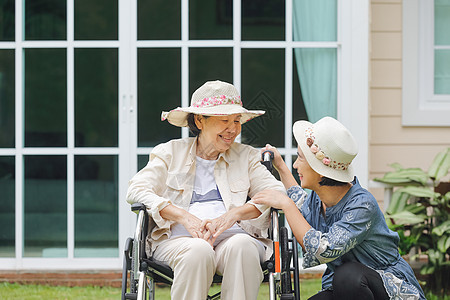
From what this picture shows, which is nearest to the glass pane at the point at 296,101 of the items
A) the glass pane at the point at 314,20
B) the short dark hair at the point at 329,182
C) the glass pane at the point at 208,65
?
the glass pane at the point at 314,20

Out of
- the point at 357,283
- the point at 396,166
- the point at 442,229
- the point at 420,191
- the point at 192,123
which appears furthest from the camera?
the point at 396,166

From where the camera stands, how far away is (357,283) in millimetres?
2637

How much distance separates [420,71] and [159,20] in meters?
1.79

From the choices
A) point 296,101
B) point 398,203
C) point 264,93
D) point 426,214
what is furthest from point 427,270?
point 264,93

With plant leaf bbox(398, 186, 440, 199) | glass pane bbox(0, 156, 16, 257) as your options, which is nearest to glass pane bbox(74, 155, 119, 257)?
glass pane bbox(0, 156, 16, 257)

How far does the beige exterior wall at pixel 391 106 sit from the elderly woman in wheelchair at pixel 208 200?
→ 158 centimetres

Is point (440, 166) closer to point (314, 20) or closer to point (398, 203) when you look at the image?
point (398, 203)

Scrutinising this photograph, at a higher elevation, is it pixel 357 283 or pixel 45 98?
pixel 45 98

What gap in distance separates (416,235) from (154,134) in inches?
69.1

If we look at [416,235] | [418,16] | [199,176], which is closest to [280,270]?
[199,176]

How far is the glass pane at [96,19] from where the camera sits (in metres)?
4.61

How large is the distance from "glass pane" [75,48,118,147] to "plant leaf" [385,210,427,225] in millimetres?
1818

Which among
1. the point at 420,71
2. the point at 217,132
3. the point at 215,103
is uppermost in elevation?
the point at 420,71

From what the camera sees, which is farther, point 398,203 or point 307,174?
point 398,203
